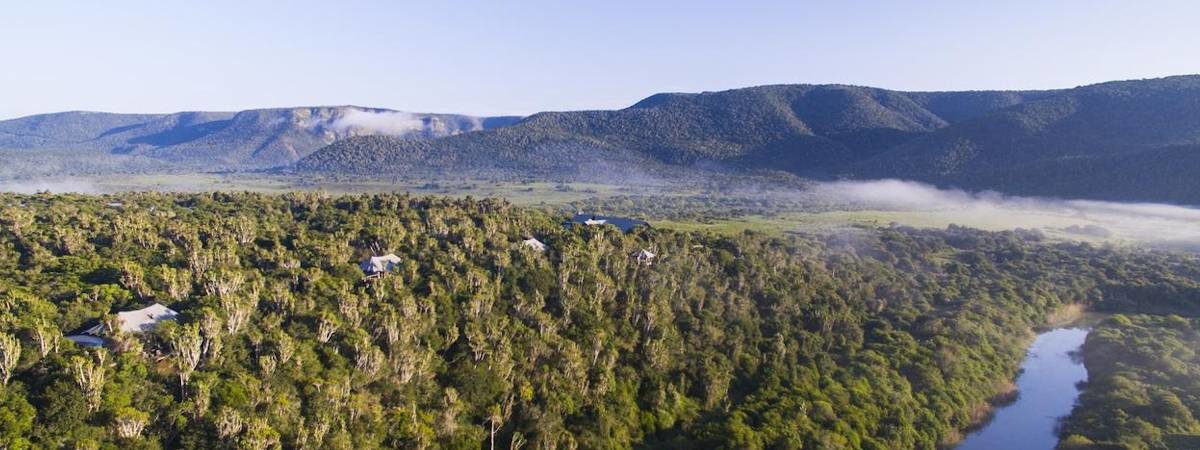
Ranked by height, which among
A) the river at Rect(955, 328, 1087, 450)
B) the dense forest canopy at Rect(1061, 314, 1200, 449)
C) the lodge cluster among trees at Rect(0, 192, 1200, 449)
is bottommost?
the river at Rect(955, 328, 1087, 450)

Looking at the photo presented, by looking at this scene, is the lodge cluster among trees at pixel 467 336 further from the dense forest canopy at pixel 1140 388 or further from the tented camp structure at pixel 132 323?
the dense forest canopy at pixel 1140 388

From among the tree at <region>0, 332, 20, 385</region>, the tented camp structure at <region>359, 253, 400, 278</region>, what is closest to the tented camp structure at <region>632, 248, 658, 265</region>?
the tented camp structure at <region>359, 253, 400, 278</region>

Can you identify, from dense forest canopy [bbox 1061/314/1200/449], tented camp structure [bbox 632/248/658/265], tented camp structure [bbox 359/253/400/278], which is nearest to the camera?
dense forest canopy [bbox 1061/314/1200/449]

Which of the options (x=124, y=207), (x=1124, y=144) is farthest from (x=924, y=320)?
(x=1124, y=144)

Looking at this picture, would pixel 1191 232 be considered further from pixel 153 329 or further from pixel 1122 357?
pixel 153 329

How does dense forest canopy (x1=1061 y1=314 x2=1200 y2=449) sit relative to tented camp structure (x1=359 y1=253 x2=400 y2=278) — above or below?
below

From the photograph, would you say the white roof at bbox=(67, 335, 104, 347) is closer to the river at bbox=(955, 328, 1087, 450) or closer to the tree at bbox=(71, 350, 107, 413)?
the tree at bbox=(71, 350, 107, 413)
